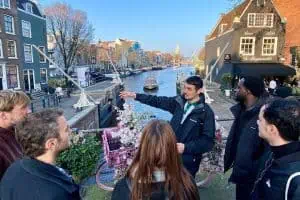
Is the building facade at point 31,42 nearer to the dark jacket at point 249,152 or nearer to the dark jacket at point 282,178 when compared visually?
the dark jacket at point 249,152

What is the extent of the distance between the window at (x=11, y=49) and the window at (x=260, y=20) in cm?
2087

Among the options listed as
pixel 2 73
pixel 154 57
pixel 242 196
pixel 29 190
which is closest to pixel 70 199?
pixel 29 190

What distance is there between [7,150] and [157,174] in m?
1.19

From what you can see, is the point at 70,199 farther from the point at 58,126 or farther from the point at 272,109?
the point at 272,109

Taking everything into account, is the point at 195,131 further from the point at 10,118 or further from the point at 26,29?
the point at 26,29

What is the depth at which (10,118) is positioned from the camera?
2125 mm

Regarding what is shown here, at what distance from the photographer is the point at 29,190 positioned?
1379mm

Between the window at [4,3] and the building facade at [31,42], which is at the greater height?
the window at [4,3]

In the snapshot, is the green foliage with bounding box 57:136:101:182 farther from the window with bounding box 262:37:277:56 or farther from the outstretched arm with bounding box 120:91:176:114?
the window with bounding box 262:37:277:56

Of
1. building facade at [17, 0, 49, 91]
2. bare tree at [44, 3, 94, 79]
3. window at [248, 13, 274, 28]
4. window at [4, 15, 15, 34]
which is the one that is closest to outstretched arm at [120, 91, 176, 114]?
window at [248, 13, 274, 28]

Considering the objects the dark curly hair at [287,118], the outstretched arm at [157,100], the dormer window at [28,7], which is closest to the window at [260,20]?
the dormer window at [28,7]

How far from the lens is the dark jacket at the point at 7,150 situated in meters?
1.88

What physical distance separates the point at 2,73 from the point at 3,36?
9.99 feet

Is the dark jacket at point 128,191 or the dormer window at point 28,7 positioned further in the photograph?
the dormer window at point 28,7
